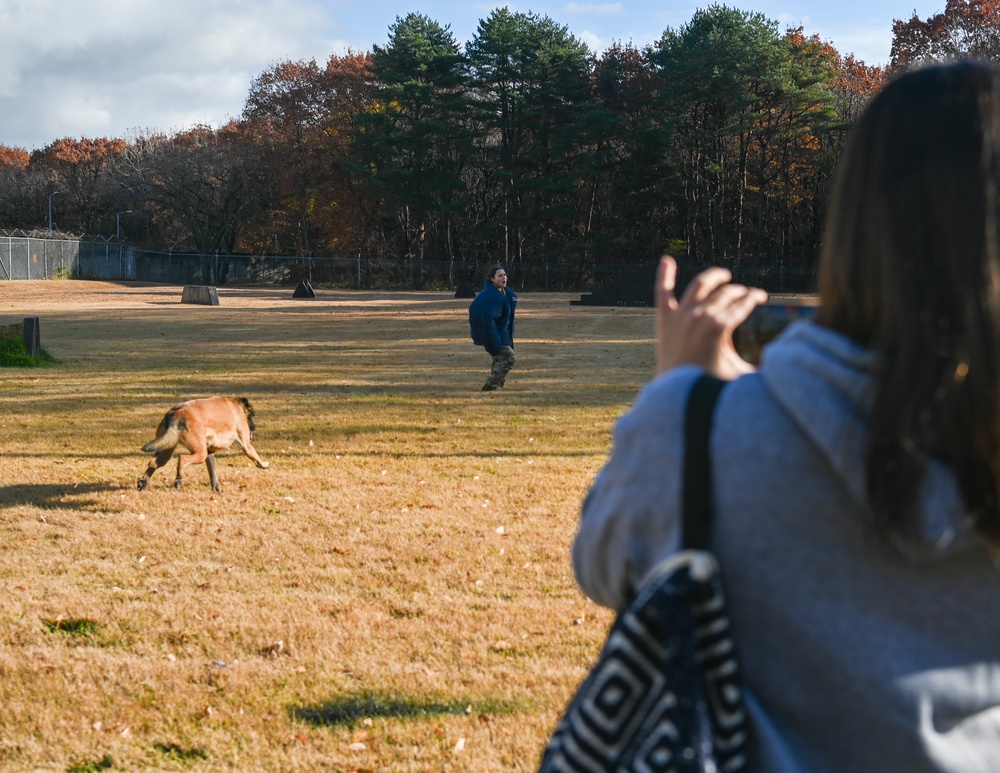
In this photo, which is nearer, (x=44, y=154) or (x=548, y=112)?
(x=548, y=112)

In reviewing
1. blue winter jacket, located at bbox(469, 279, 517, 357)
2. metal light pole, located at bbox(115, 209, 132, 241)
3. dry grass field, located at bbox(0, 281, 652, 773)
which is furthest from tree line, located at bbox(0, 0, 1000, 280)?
dry grass field, located at bbox(0, 281, 652, 773)

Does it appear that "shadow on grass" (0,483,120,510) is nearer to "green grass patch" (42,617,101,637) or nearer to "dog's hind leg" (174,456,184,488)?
"dog's hind leg" (174,456,184,488)

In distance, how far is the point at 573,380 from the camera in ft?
51.0

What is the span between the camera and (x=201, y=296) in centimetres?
3756

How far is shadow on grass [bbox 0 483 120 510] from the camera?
302 inches

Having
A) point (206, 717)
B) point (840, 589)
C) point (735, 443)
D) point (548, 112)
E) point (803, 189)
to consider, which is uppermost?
point (548, 112)

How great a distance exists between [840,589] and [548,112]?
50.1 meters

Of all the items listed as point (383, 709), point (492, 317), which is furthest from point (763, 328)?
point (492, 317)

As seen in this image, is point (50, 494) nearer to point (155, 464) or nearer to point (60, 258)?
point (155, 464)

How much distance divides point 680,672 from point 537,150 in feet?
165

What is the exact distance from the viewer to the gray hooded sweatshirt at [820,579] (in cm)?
113

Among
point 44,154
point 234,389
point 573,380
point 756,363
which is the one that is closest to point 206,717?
point 756,363

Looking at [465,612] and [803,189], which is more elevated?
[803,189]

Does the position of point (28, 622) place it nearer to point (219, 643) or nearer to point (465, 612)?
point (219, 643)
